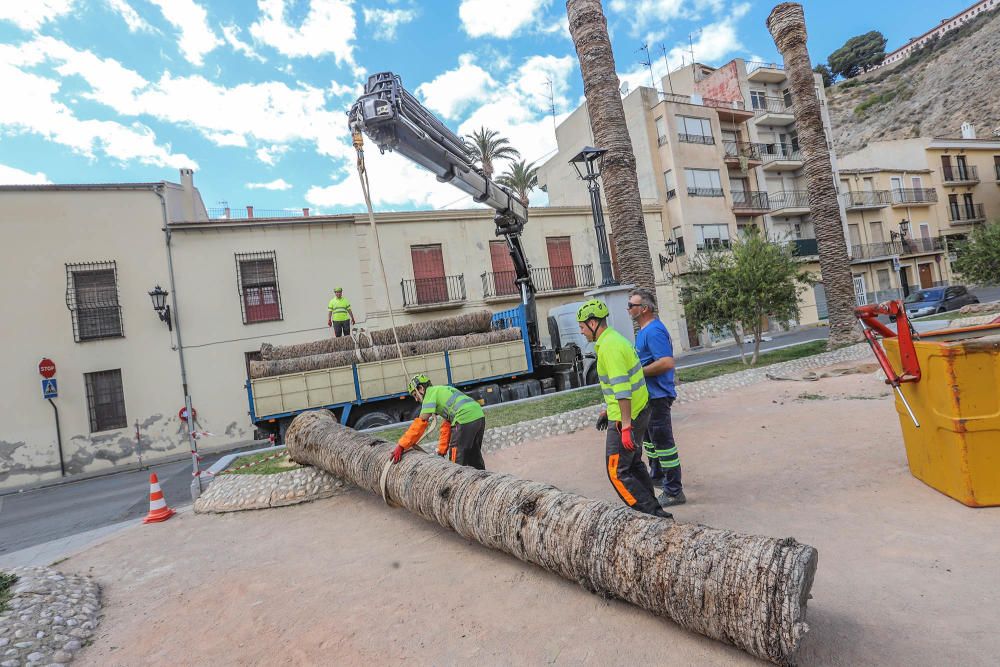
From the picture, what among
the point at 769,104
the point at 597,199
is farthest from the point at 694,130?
the point at 597,199

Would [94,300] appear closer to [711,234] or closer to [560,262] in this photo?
[560,262]

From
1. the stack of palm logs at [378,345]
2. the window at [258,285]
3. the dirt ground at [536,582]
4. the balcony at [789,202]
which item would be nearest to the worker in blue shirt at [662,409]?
the dirt ground at [536,582]

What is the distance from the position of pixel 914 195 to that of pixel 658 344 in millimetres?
40403

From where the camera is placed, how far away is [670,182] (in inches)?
1021

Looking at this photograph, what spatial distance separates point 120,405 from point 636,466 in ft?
56.7

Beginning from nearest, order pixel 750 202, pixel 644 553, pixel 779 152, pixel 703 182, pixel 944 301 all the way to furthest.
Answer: pixel 644 553, pixel 944 301, pixel 703 182, pixel 750 202, pixel 779 152

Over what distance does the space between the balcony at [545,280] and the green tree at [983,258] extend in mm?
14012

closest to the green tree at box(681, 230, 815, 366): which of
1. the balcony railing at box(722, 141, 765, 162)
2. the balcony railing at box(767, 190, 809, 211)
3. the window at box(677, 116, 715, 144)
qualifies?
the window at box(677, 116, 715, 144)

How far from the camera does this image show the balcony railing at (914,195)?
110 feet

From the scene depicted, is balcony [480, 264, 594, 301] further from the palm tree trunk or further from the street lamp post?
the street lamp post

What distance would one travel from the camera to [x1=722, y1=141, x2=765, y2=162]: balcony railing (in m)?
28.3

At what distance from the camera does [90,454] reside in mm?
15266

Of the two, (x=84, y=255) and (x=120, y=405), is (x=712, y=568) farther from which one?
(x=84, y=255)

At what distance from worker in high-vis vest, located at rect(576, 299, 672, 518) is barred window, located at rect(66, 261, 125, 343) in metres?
17.1
